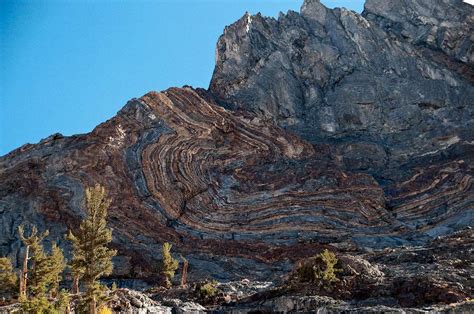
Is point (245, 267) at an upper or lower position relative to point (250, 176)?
lower

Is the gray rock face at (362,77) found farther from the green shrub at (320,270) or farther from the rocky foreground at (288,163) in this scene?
the green shrub at (320,270)

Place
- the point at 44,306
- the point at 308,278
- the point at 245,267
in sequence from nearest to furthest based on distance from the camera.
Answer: the point at 44,306, the point at 308,278, the point at 245,267

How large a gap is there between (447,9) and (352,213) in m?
52.7

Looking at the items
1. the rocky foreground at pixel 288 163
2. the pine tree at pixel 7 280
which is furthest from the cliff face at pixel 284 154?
the pine tree at pixel 7 280

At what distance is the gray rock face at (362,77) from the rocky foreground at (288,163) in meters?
0.25

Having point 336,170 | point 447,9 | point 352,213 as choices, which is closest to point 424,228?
point 352,213

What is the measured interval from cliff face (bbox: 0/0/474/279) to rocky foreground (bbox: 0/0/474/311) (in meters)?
0.19

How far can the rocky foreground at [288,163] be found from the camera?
57.0m

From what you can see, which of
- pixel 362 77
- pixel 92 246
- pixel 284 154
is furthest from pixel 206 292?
pixel 362 77

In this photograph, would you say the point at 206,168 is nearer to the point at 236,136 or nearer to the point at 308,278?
the point at 236,136

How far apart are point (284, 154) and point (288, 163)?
3.76 meters

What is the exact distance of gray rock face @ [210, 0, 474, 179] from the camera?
8362cm

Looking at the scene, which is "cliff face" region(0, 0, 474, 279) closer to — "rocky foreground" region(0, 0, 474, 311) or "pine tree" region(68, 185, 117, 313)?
"rocky foreground" region(0, 0, 474, 311)

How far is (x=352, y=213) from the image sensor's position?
63.1 meters
